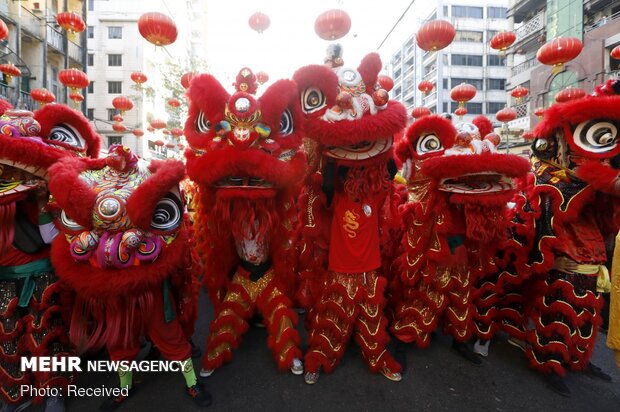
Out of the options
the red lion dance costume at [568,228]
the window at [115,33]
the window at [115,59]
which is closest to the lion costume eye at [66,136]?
the red lion dance costume at [568,228]

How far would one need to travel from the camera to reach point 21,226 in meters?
1.85

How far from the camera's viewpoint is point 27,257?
186 centimetres

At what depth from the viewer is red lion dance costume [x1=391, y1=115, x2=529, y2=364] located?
6.95 feet

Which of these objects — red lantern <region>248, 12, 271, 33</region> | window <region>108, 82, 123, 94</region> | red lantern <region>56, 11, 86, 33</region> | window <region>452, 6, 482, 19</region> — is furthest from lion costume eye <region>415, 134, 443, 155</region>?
window <region>452, 6, 482, 19</region>

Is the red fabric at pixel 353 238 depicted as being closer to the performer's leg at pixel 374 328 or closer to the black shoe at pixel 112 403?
the performer's leg at pixel 374 328

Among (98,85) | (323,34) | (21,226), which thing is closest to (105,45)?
(98,85)

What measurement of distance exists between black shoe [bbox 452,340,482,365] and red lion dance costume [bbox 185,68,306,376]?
4.39ft

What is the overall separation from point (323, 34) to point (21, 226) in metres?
3.91

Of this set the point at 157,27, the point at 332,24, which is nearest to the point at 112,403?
the point at 332,24

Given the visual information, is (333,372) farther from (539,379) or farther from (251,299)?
(539,379)

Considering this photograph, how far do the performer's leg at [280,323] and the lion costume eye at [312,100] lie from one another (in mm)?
1248

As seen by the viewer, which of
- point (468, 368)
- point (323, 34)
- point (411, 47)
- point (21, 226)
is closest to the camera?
point (21, 226)

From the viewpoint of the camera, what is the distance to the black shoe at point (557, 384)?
6.75ft

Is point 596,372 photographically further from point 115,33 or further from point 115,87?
point 115,33
